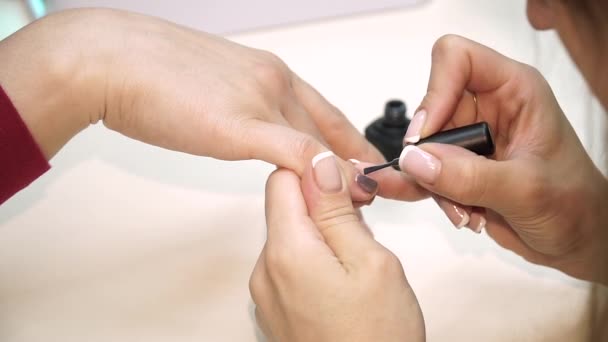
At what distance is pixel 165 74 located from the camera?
61 centimetres

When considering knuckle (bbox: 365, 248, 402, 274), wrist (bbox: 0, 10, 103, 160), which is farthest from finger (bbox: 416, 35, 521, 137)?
wrist (bbox: 0, 10, 103, 160)

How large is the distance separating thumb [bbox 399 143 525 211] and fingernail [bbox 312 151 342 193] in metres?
0.08

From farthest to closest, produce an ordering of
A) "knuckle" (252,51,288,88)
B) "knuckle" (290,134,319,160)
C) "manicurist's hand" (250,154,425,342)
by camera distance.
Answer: "knuckle" (252,51,288,88)
"knuckle" (290,134,319,160)
"manicurist's hand" (250,154,425,342)

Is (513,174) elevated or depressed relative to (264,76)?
depressed

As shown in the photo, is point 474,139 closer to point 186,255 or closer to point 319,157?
point 319,157

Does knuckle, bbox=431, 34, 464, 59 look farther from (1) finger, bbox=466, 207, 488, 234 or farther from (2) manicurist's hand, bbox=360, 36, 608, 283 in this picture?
(1) finger, bbox=466, 207, 488, 234

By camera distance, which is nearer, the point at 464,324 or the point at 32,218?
the point at 464,324

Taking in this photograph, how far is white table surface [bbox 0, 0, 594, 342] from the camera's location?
2.09 feet

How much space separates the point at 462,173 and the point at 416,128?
12 centimetres

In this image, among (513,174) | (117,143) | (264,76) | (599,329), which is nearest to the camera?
(599,329)

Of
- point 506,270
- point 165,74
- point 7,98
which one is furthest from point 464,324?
point 7,98

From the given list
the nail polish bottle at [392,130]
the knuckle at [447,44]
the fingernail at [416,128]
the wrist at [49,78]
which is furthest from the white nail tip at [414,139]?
the wrist at [49,78]

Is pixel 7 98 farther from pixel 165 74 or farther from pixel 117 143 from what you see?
pixel 117 143

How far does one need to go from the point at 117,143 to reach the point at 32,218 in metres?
0.21
